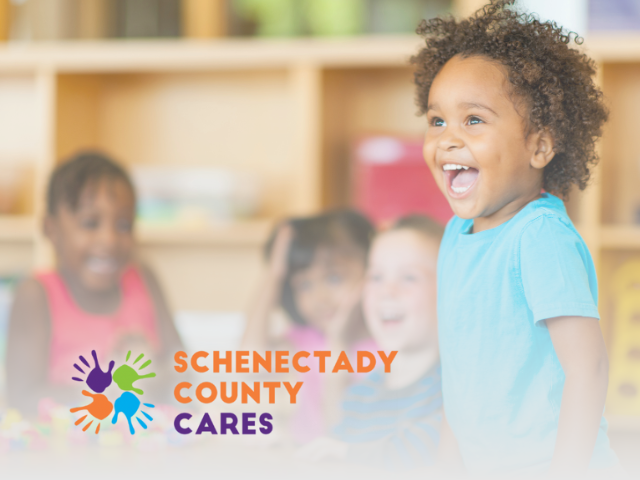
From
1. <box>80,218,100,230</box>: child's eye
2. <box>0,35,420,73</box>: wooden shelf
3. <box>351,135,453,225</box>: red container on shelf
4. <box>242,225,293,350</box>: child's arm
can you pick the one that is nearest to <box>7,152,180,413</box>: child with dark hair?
<box>80,218,100,230</box>: child's eye

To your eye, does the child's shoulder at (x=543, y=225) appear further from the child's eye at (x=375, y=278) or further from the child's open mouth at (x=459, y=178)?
the child's eye at (x=375, y=278)

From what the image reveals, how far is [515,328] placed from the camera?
30cm

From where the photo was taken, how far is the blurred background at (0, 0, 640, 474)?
119 cm

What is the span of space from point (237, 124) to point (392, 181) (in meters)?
0.44

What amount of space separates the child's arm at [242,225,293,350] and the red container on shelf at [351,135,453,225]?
178 millimetres

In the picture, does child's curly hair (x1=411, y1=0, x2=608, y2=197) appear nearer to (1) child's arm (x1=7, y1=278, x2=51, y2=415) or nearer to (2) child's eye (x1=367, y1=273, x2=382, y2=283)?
(2) child's eye (x1=367, y1=273, x2=382, y2=283)

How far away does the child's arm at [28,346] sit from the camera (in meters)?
1.02

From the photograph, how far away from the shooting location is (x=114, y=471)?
44cm

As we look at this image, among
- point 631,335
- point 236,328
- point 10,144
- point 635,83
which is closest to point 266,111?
point 236,328

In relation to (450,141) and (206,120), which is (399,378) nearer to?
(450,141)

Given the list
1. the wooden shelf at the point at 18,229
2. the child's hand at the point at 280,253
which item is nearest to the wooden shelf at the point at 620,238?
the child's hand at the point at 280,253

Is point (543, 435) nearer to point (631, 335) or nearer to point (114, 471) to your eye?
point (114, 471)

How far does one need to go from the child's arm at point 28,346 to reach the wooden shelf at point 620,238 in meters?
0.92

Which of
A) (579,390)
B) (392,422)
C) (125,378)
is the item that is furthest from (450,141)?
(392,422)
